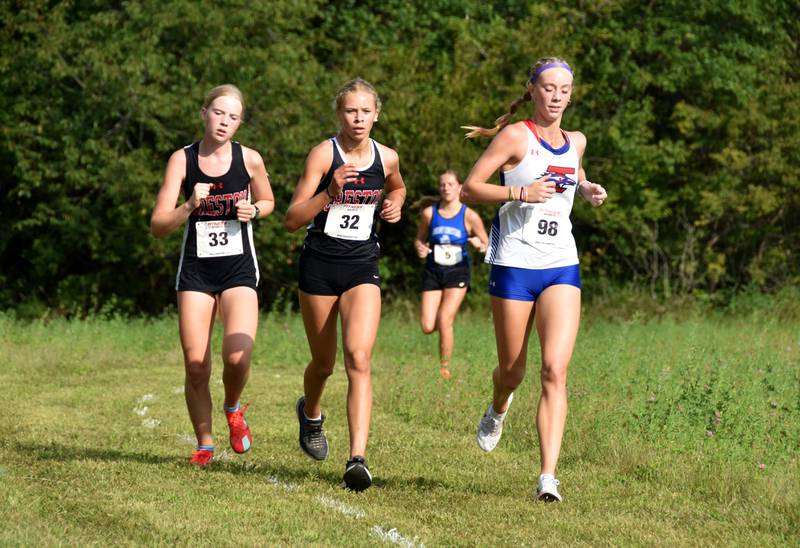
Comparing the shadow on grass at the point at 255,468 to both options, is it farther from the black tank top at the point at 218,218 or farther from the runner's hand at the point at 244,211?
the runner's hand at the point at 244,211

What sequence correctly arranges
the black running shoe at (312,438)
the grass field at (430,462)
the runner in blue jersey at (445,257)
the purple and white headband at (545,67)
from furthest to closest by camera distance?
the runner in blue jersey at (445,257) < the black running shoe at (312,438) < the purple and white headband at (545,67) < the grass field at (430,462)

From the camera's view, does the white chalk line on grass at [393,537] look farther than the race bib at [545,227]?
No

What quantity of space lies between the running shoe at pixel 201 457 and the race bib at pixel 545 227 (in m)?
2.44

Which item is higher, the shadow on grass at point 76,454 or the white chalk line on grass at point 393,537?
the white chalk line on grass at point 393,537

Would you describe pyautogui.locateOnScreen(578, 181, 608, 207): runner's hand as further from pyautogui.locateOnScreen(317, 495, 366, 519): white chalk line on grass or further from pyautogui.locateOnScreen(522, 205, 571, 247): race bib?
pyautogui.locateOnScreen(317, 495, 366, 519): white chalk line on grass

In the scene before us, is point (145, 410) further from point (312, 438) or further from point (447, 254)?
point (447, 254)

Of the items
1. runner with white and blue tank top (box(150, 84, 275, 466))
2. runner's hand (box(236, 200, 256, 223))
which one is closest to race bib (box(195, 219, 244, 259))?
runner with white and blue tank top (box(150, 84, 275, 466))

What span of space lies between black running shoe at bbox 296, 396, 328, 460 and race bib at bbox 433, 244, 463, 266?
220 inches

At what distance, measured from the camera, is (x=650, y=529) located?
6.21 meters

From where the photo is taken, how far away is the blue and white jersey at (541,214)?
6.95m

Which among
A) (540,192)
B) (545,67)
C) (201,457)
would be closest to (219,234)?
(201,457)

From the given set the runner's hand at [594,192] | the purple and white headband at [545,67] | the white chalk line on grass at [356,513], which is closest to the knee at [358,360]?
the white chalk line on grass at [356,513]

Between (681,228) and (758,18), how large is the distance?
14.9 feet

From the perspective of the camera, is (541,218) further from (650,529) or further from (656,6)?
(656,6)
